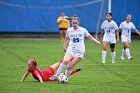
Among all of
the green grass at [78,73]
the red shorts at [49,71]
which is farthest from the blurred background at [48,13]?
the red shorts at [49,71]

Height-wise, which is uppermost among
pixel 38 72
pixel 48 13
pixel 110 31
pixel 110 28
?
pixel 48 13

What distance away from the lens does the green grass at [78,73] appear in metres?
16.9

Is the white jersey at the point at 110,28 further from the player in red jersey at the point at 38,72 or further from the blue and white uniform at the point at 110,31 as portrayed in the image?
the player in red jersey at the point at 38,72

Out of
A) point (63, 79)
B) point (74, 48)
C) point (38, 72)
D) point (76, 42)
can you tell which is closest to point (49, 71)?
point (38, 72)

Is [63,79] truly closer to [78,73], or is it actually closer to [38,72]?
[38,72]

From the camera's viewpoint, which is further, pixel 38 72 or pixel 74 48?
pixel 74 48

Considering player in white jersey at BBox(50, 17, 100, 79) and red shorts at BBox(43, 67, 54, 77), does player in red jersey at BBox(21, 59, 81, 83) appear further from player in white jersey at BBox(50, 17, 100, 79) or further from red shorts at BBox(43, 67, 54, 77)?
player in white jersey at BBox(50, 17, 100, 79)

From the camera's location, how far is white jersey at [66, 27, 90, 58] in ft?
61.2

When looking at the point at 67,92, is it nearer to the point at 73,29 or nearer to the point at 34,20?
the point at 73,29

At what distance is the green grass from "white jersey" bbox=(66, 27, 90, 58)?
1019 millimetres

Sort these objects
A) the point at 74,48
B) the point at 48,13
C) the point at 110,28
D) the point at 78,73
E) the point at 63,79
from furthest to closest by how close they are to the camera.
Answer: the point at 48,13
the point at 110,28
the point at 78,73
the point at 74,48
the point at 63,79

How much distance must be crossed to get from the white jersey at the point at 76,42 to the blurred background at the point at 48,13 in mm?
24529

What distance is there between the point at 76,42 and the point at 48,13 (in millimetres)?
25684

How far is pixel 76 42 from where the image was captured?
61.4 ft
